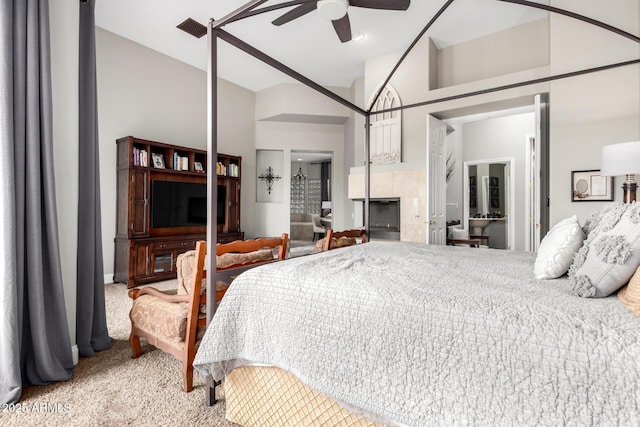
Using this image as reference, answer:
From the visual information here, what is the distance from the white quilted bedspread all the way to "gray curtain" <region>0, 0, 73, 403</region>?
105 centimetres

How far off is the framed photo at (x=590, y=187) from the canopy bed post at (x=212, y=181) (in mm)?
3527

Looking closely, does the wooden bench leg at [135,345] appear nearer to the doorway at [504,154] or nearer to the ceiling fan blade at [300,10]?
the ceiling fan blade at [300,10]

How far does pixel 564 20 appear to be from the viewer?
3.35m

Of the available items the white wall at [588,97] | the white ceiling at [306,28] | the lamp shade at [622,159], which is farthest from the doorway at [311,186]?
the lamp shade at [622,159]

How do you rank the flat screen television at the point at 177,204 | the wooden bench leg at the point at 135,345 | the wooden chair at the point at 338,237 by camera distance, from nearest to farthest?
1. the wooden bench leg at the point at 135,345
2. the wooden chair at the point at 338,237
3. the flat screen television at the point at 177,204

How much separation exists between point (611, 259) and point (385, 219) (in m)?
3.67

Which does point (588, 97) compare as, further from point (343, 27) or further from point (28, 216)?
point (28, 216)

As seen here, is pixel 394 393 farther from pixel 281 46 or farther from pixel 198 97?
pixel 198 97

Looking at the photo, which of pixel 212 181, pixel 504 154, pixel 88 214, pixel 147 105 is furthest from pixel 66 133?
pixel 504 154

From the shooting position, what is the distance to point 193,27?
425 cm

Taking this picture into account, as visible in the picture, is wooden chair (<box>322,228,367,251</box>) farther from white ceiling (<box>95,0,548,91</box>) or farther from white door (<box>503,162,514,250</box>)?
white door (<box>503,162,514,250</box>)

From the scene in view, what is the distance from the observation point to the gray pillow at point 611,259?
1085mm

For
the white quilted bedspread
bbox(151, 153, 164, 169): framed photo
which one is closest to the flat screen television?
bbox(151, 153, 164, 169): framed photo

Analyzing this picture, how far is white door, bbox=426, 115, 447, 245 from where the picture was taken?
4180 millimetres
